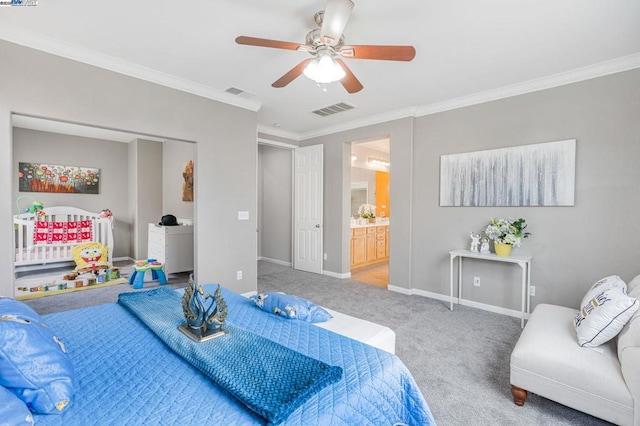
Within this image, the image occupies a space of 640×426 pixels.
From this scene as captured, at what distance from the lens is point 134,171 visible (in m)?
6.62

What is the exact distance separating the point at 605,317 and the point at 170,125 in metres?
4.10

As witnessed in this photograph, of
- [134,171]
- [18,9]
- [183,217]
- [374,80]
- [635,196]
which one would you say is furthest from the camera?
[134,171]

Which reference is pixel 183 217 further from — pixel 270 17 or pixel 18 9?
pixel 270 17

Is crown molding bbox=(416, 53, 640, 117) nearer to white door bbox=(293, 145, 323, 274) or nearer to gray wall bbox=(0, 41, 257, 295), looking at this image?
white door bbox=(293, 145, 323, 274)

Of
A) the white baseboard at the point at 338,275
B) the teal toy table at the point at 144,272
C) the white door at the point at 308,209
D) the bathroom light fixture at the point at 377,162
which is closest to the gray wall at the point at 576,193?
the white baseboard at the point at 338,275

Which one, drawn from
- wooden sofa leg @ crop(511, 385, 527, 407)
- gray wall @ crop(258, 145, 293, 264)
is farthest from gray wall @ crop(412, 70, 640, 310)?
gray wall @ crop(258, 145, 293, 264)

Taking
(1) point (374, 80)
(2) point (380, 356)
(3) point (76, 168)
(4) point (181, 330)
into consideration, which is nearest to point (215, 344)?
(4) point (181, 330)

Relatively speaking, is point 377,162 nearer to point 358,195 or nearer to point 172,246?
point 358,195

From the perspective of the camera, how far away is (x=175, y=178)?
248 inches

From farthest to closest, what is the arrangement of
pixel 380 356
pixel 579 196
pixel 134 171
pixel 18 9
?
pixel 134 171, pixel 579 196, pixel 18 9, pixel 380 356

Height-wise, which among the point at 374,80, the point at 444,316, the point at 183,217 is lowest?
the point at 444,316

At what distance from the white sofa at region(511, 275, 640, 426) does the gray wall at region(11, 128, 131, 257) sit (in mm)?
7618

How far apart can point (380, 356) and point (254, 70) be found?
116 inches

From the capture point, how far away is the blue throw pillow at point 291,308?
1891 mm
